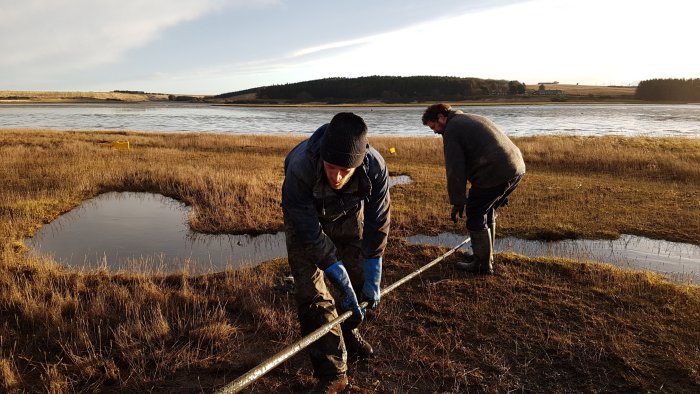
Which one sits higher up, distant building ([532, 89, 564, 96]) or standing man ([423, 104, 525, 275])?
distant building ([532, 89, 564, 96])

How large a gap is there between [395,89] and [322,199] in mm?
126078

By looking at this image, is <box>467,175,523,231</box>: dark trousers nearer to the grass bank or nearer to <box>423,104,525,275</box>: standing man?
<box>423,104,525,275</box>: standing man

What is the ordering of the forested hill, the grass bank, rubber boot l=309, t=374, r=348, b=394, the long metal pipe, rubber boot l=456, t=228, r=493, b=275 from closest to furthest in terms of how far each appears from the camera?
1. the long metal pipe
2. rubber boot l=309, t=374, r=348, b=394
3. the grass bank
4. rubber boot l=456, t=228, r=493, b=275
5. the forested hill

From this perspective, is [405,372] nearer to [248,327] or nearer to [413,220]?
[248,327]

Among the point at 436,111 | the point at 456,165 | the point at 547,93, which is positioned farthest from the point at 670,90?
the point at 456,165

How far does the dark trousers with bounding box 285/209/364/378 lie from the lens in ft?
10.4

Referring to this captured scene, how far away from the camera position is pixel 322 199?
3.02 metres

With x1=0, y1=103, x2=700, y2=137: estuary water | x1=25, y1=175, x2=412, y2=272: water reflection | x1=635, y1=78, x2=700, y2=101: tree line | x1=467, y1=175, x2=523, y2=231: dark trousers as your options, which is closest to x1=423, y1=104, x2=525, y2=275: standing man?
x1=467, y1=175, x2=523, y2=231: dark trousers

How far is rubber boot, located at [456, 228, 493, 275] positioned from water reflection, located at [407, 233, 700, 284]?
4.01ft

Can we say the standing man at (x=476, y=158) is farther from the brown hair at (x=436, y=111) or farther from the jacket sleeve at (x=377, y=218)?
the jacket sleeve at (x=377, y=218)

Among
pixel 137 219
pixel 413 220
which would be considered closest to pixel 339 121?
pixel 413 220

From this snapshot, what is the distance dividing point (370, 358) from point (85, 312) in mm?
2962

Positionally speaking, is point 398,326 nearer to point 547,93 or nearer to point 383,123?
point 383,123

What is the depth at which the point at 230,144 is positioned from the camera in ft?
75.7
